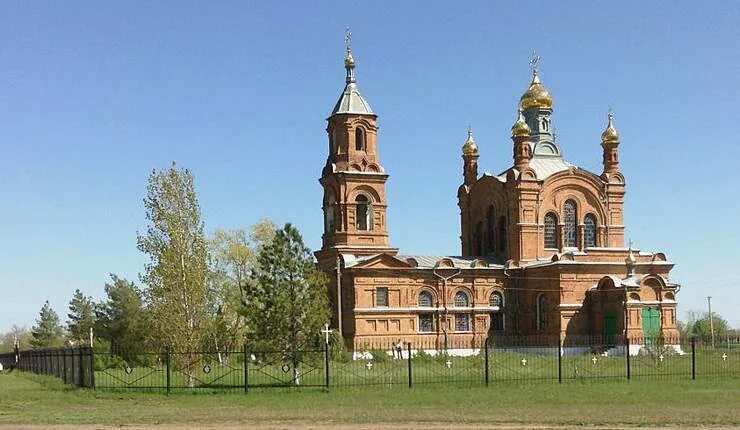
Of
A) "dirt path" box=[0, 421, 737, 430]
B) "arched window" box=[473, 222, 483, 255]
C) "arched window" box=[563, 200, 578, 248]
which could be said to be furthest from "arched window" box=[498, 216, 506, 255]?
"dirt path" box=[0, 421, 737, 430]

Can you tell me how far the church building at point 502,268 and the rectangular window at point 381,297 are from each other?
0.08 meters

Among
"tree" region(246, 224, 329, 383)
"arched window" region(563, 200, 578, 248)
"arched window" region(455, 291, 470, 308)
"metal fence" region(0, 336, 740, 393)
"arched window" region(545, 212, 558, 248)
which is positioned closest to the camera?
"metal fence" region(0, 336, 740, 393)

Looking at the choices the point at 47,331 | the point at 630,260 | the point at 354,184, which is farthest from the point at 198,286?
the point at 47,331

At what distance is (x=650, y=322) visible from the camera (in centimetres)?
4788

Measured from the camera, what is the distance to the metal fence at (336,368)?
28.3 meters

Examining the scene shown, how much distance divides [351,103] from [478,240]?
12497 millimetres

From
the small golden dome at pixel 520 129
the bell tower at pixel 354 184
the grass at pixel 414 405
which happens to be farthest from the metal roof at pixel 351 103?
the grass at pixel 414 405

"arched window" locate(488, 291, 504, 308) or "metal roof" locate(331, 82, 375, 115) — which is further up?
"metal roof" locate(331, 82, 375, 115)

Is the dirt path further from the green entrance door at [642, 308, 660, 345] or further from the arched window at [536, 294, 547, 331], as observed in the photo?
the arched window at [536, 294, 547, 331]

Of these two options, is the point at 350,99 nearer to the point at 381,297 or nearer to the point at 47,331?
the point at 381,297

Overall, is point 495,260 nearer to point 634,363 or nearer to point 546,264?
point 546,264

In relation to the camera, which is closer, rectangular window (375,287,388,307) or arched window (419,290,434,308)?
rectangular window (375,287,388,307)

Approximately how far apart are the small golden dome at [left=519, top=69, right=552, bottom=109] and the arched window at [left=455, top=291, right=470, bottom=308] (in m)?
14.2

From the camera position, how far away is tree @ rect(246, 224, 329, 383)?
31.0 m
